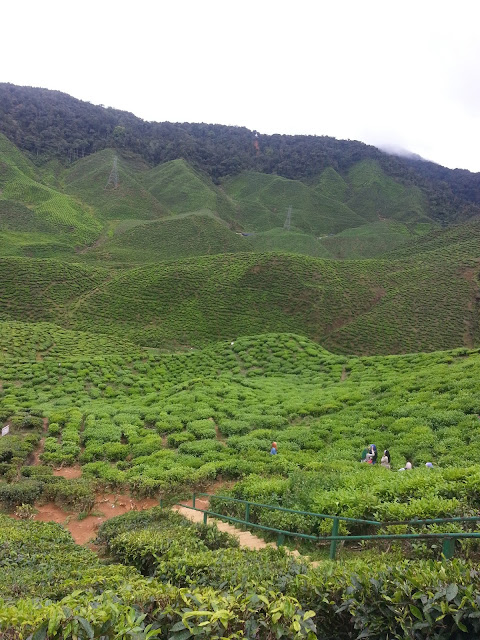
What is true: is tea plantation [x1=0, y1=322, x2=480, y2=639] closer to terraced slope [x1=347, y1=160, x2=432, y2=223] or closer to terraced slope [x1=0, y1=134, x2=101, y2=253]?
terraced slope [x1=0, y1=134, x2=101, y2=253]

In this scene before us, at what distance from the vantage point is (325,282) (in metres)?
55.8

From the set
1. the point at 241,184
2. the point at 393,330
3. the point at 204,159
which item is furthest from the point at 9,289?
the point at 204,159

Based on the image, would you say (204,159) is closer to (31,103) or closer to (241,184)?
(241,184)

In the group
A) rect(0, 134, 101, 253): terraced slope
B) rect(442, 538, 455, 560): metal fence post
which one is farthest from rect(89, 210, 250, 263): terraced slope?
rect(442, 538, 455, 560): metal fence post

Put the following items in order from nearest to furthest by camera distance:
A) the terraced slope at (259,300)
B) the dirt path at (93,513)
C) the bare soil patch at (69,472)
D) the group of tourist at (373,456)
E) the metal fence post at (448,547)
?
the metal fence post at (448,547)
the dirt path at (93,513)
the group of tourist at (373,456)
the bare soil patch at (69,472)
the terraced slope at (259,300)

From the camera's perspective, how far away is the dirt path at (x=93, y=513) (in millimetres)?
11123

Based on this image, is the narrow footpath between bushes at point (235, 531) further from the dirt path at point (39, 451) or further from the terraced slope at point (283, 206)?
the terraced slope at point (283, 206)

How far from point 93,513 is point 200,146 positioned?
168 metres

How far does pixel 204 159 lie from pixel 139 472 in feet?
520

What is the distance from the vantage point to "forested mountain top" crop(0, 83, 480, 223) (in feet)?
454

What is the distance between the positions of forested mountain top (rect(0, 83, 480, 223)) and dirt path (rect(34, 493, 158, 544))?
143 m

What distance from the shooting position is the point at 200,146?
161500 millimetres

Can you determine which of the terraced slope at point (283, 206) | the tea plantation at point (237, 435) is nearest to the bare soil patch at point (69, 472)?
the tea plantation at point (237, 435)

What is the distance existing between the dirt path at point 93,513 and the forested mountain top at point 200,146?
14330 cm
